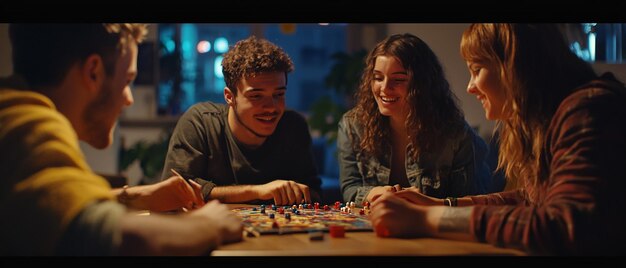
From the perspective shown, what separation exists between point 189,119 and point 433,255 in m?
1.40

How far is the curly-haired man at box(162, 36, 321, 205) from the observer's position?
247 centimetres

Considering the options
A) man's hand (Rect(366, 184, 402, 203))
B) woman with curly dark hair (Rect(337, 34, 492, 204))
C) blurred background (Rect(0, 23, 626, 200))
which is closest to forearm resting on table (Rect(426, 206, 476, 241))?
man's hand (Rect(366, 184, 402, 203))

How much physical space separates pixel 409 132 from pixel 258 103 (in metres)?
0.60

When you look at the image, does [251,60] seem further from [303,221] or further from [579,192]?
[579,192]

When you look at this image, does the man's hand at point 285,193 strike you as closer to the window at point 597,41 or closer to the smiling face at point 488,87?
the smiling face at point 488,87

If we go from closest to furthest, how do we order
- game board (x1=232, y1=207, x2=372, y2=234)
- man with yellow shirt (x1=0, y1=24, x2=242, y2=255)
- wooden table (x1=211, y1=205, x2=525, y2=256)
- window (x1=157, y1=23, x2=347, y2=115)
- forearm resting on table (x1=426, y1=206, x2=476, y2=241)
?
man with yellow shirt (x1=0, y1=24, x2=242, y2=255), wooden table (x1=211, y1=205, x2=525, y2=256), forearm resting on table (x1=426, y1=206, x2=476, y2=241), game board (x1=232, y1=207, x2=372, y2=234), window (x1=157, y1=23, x2=347, y2=115)

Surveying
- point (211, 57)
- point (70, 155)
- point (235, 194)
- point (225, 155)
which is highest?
point (211, 57)

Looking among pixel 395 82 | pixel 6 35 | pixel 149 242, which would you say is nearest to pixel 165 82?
pixel 395 82

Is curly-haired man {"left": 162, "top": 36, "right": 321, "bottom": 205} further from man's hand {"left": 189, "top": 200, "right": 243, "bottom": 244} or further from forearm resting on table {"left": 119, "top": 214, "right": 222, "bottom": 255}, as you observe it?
forearm resting on table {"left": 119, "top": 214, "right": 222, "bottom": 255}

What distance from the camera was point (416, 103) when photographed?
251 centimetres

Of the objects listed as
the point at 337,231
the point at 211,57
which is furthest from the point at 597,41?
the point at 211,57

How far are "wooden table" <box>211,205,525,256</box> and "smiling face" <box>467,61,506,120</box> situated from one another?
0.43 metres

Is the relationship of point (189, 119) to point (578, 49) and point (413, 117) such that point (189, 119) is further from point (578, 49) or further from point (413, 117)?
point (578, 49)

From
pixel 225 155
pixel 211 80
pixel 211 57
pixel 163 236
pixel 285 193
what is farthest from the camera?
pixel 211 57
